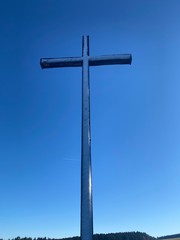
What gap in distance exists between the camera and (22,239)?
10081cm

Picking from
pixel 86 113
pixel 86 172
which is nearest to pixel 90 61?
pixel 86 113

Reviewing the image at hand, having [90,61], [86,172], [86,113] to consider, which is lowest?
[86,172]

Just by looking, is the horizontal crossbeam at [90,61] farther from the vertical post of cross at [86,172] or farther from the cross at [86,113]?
the vertical post of cross at [86,172]

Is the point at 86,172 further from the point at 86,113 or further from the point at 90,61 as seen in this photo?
the point at 90,61

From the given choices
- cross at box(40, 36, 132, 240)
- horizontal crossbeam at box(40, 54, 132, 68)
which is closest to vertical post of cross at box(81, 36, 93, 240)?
cross at box(40, 36, 132, 240)

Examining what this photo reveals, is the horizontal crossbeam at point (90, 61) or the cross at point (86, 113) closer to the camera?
the cross at point (86, 113)

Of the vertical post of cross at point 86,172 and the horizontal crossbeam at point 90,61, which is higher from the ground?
the horizontal crossbeam at point 90,61

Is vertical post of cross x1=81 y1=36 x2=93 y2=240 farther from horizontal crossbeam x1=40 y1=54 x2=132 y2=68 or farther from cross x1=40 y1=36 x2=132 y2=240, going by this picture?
horizontal crossbeam x1=40 y1=54 x2=132 y2=68

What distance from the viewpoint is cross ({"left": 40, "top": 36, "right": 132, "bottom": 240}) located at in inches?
160

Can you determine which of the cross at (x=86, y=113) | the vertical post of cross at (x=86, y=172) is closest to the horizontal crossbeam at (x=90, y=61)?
the cross at (x=86, y=113)

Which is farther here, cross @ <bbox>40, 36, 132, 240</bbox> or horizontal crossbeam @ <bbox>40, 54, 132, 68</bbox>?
horizontal crossbeam @ <bbox>40, 54, 132, 68</bbox>

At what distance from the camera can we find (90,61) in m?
5.91

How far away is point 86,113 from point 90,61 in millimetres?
1515

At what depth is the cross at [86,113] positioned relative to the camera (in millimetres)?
4059
